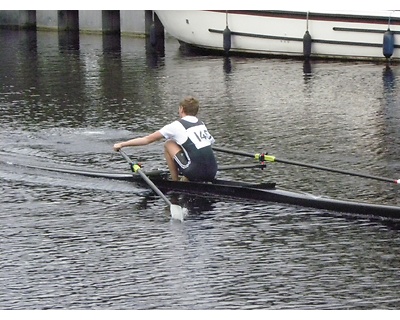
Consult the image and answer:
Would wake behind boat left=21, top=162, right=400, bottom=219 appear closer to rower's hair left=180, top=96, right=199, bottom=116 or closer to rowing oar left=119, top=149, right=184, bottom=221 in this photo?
rowing oar left=119, top=149, right=184, bottom=221

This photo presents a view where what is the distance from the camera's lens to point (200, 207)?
12.1 m

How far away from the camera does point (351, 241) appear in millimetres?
10531

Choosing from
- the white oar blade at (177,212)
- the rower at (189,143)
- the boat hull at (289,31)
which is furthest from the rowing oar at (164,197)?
the boat hull at (289,31)

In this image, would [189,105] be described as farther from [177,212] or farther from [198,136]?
[177,212]

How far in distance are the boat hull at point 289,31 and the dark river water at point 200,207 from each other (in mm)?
4097

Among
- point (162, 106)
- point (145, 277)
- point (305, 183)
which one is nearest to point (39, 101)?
point (162, 106)

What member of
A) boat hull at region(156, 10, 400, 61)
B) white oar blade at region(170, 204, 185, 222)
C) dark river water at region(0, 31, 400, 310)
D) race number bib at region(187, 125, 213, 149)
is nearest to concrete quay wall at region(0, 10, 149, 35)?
boat hull at region(156, 10, 400, 61)

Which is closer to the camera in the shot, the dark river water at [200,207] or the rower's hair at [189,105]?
the dark river water at [200,207]

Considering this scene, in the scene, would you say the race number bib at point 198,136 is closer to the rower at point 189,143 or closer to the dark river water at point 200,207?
the rower at point 189,143

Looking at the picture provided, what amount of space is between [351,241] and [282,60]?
18824 mm

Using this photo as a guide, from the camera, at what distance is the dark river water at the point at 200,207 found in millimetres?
9086

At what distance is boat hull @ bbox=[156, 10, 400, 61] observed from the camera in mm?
28062

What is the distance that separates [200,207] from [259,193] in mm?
727
